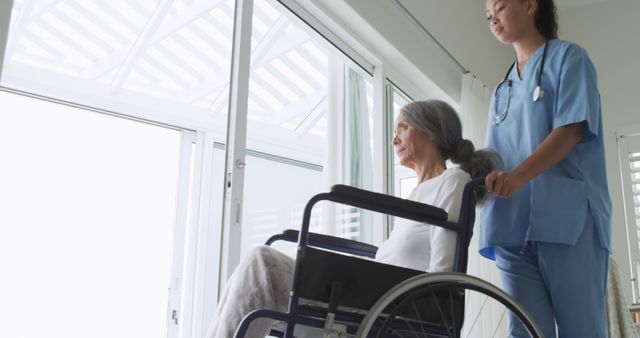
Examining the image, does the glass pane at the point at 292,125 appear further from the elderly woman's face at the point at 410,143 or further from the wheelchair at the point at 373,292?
the wheelchair at the point at 373,292

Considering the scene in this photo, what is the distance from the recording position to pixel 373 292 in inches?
43.1

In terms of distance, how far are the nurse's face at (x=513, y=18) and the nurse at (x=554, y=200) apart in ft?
0.26

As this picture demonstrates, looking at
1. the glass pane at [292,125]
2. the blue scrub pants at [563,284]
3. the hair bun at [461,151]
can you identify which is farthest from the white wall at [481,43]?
the blue scrub pants at [563,284]

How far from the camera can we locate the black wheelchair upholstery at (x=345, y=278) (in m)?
1.02

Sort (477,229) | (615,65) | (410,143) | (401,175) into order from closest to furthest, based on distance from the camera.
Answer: (410,143) → (477,229) → (401,175) → (615,65)

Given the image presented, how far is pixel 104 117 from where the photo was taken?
4148mm

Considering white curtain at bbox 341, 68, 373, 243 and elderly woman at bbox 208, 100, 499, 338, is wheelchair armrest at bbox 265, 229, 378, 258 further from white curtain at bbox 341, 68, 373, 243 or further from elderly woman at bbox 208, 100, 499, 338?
white curtain at bbox 341, 68, 373, 243

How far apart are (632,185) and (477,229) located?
160 cm

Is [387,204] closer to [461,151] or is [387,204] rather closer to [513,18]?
[461,151]

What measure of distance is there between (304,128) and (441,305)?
2.74 m

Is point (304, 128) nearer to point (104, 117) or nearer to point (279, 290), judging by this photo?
point (104, 117)

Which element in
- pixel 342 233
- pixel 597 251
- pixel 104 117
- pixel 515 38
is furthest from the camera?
pixel 104 117

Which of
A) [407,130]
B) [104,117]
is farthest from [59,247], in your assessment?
[407,130]

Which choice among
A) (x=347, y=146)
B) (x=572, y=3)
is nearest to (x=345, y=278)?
(x=347, y=146)
